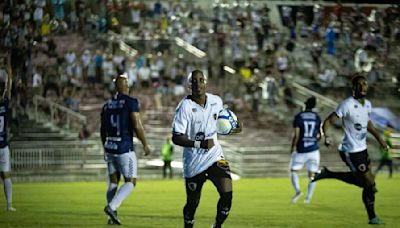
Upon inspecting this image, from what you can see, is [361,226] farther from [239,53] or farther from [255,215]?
[239,53]

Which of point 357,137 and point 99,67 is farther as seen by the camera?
point 99,67

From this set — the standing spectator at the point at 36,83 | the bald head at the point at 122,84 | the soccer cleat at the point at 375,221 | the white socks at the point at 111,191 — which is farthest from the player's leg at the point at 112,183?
the standing spectator at the point at 36,83

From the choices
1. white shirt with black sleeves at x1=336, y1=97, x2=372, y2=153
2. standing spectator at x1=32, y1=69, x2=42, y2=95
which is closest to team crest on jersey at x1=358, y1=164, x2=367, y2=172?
white shirt with black sleeves at x1=336, y1=97, x2=372, y2=153

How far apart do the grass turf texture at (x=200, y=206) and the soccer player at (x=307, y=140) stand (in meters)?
0.73

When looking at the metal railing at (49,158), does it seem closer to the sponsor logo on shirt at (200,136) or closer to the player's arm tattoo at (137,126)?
the player's arm tattoo at (137,126)

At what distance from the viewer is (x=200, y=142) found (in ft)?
44.9

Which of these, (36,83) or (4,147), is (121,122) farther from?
(36,83)

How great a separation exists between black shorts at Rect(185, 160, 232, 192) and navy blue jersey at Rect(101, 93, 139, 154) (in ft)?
10.1

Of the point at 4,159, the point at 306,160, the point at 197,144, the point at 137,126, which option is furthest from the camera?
the point at 306,160

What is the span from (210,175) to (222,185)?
206 mm

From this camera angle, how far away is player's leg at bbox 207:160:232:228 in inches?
541

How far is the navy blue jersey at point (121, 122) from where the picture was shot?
16828 mm

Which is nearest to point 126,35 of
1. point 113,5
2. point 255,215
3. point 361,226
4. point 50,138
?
point 113,5

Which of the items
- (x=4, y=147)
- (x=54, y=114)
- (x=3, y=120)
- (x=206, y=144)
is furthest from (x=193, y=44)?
(x=206, y=144)
